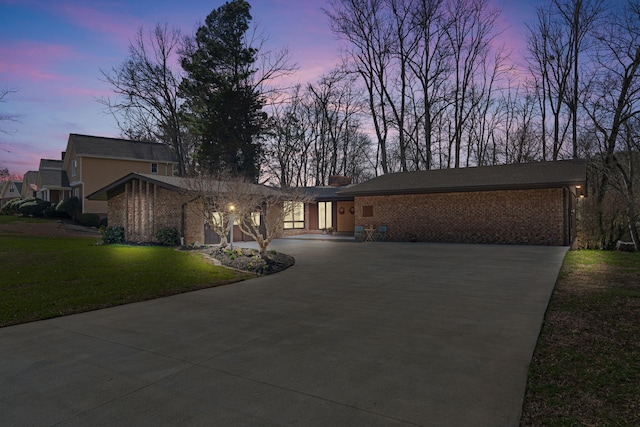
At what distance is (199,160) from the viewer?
30.5 metres

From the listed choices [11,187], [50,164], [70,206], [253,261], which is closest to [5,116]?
[253,261]

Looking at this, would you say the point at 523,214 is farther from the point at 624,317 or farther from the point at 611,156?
the point at 624,317

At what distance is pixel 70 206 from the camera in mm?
27266

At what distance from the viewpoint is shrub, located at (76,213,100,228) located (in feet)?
85.9

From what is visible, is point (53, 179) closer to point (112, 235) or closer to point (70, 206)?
point (70, 206)

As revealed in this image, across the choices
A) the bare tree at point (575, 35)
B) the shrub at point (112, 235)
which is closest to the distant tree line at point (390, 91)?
the bare tree at point (575, 35)

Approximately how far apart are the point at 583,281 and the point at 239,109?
26.6 metres

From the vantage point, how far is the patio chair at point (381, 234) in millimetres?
19703

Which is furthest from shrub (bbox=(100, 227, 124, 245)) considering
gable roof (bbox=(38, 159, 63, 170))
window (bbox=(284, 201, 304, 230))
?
gable roof (bbox=(38, 159, 63, 170))

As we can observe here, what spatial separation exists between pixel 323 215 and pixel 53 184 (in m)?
24.1

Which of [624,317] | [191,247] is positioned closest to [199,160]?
[191,247]

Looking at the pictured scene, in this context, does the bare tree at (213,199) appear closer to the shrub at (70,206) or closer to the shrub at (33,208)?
the shrub at (70,206)

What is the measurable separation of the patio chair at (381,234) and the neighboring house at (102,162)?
21210 millimetres

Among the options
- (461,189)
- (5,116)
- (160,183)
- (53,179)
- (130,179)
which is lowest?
(461,189)
